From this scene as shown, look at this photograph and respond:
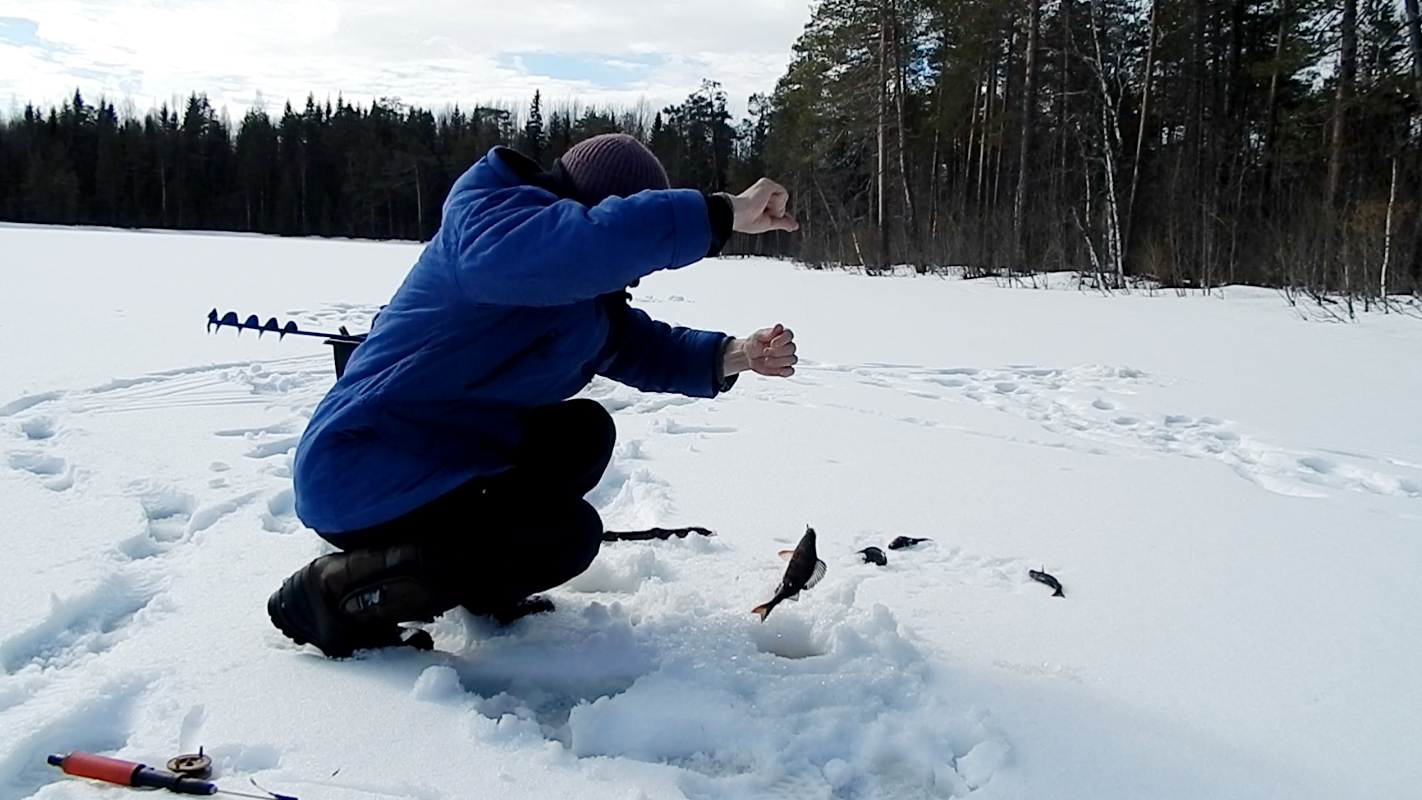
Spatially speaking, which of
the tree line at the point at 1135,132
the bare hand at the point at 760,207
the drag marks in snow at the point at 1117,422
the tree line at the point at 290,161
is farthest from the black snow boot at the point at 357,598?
the tree line at the point at 290,161

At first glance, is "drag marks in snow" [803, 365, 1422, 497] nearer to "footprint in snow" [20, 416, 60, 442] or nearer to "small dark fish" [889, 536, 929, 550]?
"small dark fish" [889, 536, 929, 550]

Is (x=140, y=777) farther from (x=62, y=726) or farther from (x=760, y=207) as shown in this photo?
(x=760, y=207)

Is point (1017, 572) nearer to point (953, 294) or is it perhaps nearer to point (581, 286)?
point (581, 286)

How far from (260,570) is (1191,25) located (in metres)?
18.6

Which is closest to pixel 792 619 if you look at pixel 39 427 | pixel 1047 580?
pixel 1047 580

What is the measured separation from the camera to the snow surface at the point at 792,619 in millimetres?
1206

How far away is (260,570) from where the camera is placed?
1832 millimetres

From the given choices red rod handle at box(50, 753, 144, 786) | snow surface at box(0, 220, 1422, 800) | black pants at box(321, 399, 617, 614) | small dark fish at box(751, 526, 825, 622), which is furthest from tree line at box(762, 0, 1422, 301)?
red rod handle at box(50, 753, 144, 786)

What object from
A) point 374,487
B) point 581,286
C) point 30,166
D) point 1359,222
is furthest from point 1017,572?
point 30,166

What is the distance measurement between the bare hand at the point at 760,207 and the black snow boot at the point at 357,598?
0.74 meters

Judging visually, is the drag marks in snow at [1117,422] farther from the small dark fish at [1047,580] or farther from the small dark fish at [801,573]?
the small dark fish at [801,573]

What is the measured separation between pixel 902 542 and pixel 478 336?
44.2 inches

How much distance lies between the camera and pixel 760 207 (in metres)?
1.43

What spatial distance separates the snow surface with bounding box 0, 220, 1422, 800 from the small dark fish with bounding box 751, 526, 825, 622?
0.10 ft
